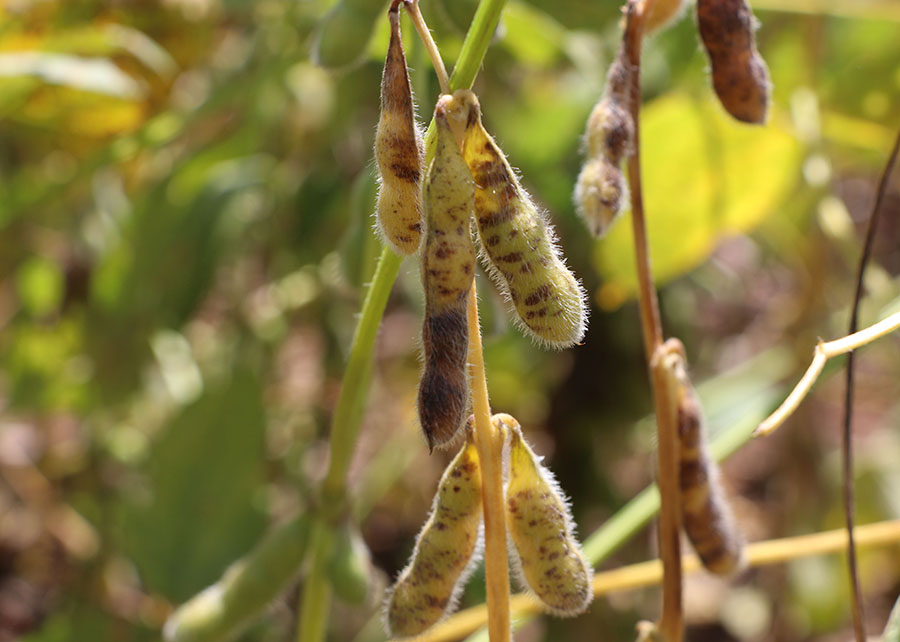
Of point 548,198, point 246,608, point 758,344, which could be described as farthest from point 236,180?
point 758,344

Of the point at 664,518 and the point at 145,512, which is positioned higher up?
the point at 664,518

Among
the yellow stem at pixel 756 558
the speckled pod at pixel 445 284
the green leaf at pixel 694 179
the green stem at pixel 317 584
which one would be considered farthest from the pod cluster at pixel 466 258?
the green leaf at pixel 694 179

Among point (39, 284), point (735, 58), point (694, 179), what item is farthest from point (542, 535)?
point (39, 284)

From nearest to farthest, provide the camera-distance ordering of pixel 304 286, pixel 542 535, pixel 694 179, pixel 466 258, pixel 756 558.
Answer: pixel 466 258, pixel 542 535, pixel 756 558, pixel 694 179, pixel 304 286

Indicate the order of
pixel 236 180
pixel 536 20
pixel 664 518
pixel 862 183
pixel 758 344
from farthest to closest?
pixel 862 183 < pixel 758 344 < pixel 236 180 < pixel 536 20 < pixel 664 518

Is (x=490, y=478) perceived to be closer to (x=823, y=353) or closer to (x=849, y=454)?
(x=823, y=353)

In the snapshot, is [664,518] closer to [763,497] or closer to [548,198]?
[548,198]
